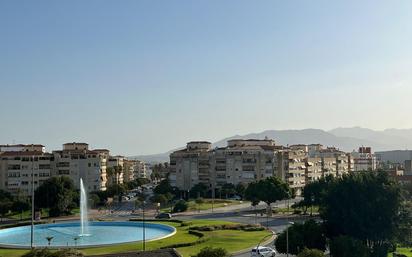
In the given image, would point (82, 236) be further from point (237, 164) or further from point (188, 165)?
point (188, 165)

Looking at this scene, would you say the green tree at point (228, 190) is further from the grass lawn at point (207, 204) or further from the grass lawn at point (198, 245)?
the grass lawn at point (198, 245)

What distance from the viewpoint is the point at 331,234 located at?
140 feet

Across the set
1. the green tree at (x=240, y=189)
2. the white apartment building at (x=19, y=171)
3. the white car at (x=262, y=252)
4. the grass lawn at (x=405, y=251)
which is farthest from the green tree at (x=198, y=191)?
the white car at (x=262, y=252)

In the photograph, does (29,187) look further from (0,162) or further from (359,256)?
(359,256)

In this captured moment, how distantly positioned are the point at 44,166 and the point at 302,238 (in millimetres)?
73769

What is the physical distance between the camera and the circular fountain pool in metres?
52.2

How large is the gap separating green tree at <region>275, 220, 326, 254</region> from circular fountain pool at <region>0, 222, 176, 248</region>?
56.8 feet

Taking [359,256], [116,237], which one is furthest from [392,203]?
[116,237]

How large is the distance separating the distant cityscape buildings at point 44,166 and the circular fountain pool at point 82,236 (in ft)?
103

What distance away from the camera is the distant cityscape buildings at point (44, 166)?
329 ft

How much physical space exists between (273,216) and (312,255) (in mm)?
44816

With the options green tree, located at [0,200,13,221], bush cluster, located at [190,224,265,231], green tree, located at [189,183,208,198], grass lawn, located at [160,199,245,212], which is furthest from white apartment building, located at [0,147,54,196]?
bush cluster, located at [190,224,265,231]

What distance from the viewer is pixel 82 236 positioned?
5822cm

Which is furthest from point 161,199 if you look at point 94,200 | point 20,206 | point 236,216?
point 20,206
